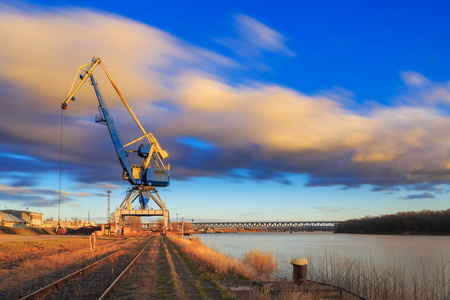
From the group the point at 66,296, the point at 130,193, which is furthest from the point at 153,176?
the point at 66,296

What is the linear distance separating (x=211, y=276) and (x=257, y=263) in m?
5.72

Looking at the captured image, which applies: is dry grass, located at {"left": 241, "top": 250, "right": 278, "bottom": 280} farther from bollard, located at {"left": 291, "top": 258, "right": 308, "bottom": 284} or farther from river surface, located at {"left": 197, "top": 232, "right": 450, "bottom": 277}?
bollard, located at {"left": 291, "top": 258, "right": 308, "bottom": 284}

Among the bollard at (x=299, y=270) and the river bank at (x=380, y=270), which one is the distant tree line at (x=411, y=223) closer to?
the river bank at (x=380, y=270)

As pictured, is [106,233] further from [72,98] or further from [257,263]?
[257,263]

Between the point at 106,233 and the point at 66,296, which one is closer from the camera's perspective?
the point at 66,296

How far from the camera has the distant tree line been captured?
114 m

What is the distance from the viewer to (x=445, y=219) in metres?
114

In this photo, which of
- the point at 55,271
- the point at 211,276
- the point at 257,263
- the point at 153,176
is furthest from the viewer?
the point at 153,176

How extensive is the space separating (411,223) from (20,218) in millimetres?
129316

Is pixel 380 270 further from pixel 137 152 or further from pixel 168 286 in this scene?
pixel 137 152

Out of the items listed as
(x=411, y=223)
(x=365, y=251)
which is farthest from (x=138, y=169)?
(x=411, y=223)

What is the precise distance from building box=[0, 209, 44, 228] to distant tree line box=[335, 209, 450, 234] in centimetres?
12047

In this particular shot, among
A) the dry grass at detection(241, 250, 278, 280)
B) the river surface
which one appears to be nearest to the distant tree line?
the river surface

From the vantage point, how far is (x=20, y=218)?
12356cm
